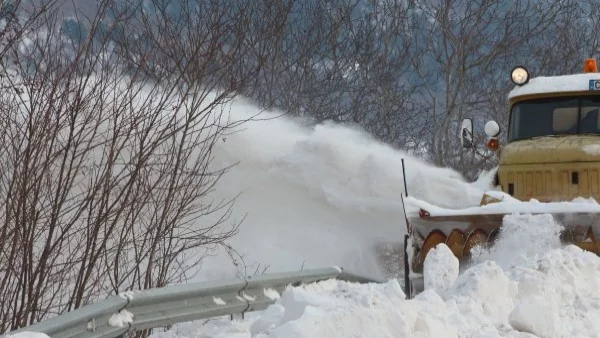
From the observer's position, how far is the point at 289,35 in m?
23.5

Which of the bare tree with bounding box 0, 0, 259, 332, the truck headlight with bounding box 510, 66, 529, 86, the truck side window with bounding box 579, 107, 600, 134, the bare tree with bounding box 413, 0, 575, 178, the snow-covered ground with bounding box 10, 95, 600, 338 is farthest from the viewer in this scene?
the bare tree with bounding box 413, 0, 575, 178

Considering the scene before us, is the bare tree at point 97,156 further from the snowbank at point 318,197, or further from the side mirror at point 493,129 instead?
the snowbank at point 318,197

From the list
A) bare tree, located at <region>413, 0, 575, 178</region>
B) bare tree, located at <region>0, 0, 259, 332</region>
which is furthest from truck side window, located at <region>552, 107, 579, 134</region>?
bare tree, located at <region>413, 0, 575, 178</region>

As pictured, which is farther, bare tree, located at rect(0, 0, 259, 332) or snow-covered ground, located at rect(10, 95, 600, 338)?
bare tree, located at rect(0, 0, 259, 332)

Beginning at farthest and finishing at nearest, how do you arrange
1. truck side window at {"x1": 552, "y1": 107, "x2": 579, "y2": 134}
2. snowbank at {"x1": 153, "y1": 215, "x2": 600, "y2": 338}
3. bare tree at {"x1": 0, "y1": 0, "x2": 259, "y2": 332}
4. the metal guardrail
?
truck side window at {"x1": 552, "y1": 107, "x2": 579, "y2": 134}, bare tree at {"x1": 0, "y1": 0, "x2": 259, "y2": 332}, snowbank at {"x1": 153, "y1": 215, "x2": 600, "y2": 338}, the metal guardrail

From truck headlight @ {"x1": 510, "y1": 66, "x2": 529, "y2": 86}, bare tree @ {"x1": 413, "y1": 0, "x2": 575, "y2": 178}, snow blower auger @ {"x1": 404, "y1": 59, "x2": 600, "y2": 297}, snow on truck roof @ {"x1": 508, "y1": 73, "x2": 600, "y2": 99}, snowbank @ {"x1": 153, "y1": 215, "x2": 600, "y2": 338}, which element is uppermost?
bare tree @ {"x1": 413, "y1": 0, "x2": 575, "y2": 178}

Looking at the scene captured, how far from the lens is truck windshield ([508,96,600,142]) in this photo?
10.6 m

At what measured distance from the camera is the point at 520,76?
11000mm

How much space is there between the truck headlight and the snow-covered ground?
1.69m

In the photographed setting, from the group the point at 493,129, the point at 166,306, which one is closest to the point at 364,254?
the point at 493,129

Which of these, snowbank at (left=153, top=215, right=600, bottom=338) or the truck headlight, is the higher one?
the truck headlight

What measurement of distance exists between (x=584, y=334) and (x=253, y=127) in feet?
26.5

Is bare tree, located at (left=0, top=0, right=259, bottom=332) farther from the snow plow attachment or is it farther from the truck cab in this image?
the truck cab

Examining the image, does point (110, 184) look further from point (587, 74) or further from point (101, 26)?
point (587, 74)
